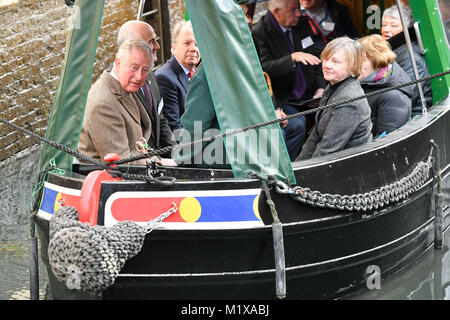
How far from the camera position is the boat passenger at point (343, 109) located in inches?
206

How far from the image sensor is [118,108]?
5.17 metres

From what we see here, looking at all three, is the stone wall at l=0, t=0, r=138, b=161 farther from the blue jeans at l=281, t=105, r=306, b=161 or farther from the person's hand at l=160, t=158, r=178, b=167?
the person's hand at l=160, t=158, r=178, b=167

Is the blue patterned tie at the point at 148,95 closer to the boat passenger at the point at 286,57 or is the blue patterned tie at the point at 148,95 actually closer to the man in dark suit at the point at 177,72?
the man in dark suit at the point at 177,72

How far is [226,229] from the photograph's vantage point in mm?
4492

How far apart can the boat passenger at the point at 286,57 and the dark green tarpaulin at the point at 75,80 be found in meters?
2.37

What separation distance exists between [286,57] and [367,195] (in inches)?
91.2

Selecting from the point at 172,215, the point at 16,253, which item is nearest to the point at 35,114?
the point at 16,253

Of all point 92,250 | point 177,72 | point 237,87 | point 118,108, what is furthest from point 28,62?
point 92,250

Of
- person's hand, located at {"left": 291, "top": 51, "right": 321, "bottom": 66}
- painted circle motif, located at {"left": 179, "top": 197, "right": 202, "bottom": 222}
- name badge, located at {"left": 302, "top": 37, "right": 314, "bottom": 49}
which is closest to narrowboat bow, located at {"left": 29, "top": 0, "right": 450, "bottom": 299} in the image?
painted circle motif, located at {"left": 179, "top": 197, "right": 202, "bottom": 222}

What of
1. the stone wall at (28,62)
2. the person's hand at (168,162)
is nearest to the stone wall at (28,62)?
the stone wall at (28,62)

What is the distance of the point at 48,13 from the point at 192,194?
5051mm

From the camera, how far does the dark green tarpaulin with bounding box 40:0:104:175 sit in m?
4.80

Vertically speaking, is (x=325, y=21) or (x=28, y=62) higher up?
(x=28, y=62)

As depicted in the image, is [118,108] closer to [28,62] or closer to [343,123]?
[343,123]
